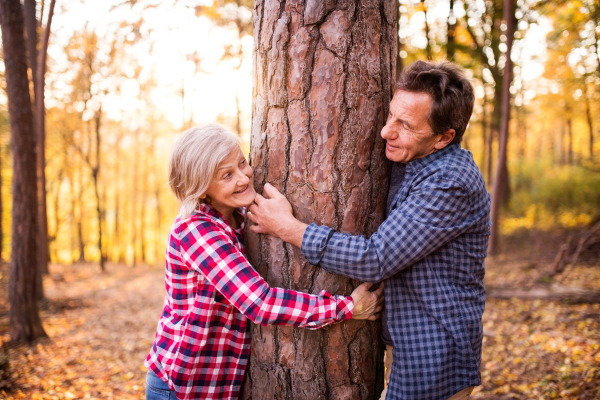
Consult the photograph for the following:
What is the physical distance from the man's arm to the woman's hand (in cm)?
20

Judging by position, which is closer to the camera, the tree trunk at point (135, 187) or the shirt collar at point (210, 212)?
the shirt collar at point (210, 212)

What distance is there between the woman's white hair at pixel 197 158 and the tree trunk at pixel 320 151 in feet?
0.70

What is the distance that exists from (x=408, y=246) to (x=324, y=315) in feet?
1.67

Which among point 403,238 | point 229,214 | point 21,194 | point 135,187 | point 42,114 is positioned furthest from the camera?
point 135,187

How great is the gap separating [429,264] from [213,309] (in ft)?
3.66

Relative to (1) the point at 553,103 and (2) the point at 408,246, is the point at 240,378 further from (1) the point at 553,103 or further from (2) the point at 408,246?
(1) the point at 553,103

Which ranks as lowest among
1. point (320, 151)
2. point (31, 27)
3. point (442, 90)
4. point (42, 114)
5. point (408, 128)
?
point (320, 151)

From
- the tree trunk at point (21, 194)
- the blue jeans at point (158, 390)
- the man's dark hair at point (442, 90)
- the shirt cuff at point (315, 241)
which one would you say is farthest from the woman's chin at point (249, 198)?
the tree trunk at point (21, 194)

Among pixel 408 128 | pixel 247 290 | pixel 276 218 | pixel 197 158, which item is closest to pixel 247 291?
pixel 247 290

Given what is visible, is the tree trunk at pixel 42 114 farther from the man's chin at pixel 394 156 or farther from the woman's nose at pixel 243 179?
the man's chin at pixel 394 156

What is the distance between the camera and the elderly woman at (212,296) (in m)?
1.68

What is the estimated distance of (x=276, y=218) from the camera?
1.83 meters

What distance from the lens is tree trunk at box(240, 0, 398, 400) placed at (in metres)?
1.80

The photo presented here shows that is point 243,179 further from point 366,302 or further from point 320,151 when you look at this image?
point 366,302
